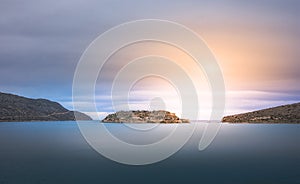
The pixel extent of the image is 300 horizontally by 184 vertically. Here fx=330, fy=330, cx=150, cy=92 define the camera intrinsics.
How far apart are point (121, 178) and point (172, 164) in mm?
42535

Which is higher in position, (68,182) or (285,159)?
(285,159)

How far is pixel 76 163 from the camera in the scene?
6427 inches

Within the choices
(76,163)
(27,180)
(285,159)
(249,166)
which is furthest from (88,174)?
(285,159)

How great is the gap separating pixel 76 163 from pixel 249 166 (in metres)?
83.4

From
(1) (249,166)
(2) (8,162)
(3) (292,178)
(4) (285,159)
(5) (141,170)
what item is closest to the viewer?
(3) (292,178)

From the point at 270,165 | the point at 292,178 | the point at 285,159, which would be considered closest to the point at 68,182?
the point at 292,178

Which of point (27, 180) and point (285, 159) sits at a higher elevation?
point (285, 159)

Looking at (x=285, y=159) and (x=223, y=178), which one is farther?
(x=285, y=159)

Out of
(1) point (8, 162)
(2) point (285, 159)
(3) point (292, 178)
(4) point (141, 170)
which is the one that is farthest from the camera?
(2) point (285, 159)

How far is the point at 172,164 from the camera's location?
160 meters

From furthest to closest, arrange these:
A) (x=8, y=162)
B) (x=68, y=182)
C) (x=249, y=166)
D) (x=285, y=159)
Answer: (x=285, y=159) < (x=8, y=162) < (x=249, y=166) < (x=68, y=182)

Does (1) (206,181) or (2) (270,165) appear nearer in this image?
(1) (206,181)

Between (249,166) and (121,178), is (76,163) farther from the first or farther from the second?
(249,166)

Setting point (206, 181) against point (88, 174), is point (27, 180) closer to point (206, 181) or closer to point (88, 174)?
point (88, 174)
